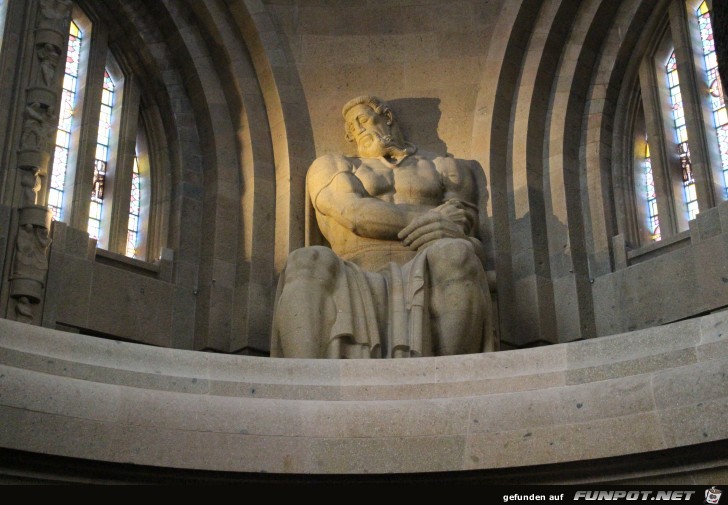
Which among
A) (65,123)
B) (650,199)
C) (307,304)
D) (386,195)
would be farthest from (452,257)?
(65,123)

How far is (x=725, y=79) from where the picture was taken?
15.9ft

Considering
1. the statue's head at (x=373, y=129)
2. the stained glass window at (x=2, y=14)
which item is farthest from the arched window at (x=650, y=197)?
the stained glass window at (x=2, y=14)

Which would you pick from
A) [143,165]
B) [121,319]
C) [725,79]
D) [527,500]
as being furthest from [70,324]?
[725,79]

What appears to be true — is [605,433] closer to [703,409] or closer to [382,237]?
[703,409]

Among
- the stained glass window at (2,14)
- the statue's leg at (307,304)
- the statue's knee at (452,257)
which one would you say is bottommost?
the statue's leg at (307,304)

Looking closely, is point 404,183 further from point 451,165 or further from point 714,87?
point 714,87

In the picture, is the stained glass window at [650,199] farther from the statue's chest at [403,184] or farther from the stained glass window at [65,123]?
the stained glass window at [65,123]

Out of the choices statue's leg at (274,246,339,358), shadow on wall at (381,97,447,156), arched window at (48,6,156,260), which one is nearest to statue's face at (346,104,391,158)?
shadow on wall at (381,97,447,156)

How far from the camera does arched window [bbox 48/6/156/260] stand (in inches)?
480

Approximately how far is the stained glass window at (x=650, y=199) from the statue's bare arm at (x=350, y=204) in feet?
7.49

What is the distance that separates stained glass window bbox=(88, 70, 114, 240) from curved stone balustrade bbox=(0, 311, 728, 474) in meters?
3.69

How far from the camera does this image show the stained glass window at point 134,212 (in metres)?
12.5

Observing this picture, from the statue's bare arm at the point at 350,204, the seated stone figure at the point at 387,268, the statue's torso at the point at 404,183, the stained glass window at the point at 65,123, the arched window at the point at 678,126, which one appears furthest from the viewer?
the arched window at the point at 678,126

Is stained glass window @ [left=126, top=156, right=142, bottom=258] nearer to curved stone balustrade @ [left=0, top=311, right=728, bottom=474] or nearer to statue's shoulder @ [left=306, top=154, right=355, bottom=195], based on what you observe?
statue's shoulder @ [left=306, top=154, right=355, bottom=195]
